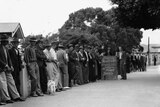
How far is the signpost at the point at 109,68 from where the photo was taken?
2309 cm

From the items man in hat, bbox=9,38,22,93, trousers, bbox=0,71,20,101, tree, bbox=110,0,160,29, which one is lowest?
trousers, bbox=0,71,20,101

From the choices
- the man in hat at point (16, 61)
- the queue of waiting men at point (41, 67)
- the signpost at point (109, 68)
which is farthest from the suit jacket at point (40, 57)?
the signpost at point (109, 68)

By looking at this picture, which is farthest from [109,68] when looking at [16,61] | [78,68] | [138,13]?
[16,61]

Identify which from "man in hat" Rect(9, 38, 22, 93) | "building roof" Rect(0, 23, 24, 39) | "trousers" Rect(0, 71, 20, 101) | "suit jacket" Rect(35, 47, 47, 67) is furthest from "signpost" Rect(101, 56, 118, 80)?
"building roof" Rect(0, 23, 24, 39)

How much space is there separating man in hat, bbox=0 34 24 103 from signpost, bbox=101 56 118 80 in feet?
38.6

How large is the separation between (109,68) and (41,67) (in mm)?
9636

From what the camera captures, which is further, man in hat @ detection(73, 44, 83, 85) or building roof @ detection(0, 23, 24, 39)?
building roof @ detection(0, 23, 24, 39)

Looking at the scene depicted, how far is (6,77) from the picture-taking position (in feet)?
37.9

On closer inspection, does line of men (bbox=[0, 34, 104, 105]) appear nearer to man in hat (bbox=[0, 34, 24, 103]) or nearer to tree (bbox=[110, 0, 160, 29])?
man in hat (bbox=[0, 34, 24, 103])

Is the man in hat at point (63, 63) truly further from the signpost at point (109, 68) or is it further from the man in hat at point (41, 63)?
the signpost at point (109, 68)

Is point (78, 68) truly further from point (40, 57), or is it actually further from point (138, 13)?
point (138, 13)

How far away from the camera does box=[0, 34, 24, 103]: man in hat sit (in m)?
11.2

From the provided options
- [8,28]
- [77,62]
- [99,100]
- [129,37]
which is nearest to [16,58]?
[99,100]

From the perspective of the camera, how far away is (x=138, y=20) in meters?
25.8
